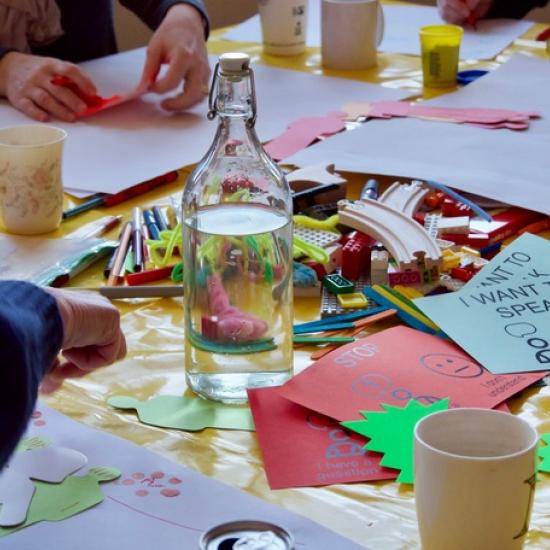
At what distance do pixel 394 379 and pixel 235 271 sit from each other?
0.16 m

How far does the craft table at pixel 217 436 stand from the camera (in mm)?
655

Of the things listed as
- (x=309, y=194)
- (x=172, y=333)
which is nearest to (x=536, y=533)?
(x=172, y=333)

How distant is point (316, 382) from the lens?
0.81 m

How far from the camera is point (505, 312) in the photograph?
3.01 ft

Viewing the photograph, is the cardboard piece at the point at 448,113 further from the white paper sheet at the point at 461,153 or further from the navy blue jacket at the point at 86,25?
the navy blue jacket at the point at 86,25

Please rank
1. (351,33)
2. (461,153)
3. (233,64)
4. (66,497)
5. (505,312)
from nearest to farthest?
(66,497) → (233,64) → (505,312) → (461,153) → (351,33)

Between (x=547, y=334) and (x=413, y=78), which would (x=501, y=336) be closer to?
(x=547, y=334)

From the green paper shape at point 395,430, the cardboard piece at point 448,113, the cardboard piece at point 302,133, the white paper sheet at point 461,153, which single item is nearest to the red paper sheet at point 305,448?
the green paper shape at point 395,430

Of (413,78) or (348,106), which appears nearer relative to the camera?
(348,106)

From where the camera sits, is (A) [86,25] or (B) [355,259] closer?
(B) [355,259]

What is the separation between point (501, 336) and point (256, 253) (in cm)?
23

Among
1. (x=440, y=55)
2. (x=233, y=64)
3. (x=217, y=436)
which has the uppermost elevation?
(x=233, y=64)

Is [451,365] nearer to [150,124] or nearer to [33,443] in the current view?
[33,443]

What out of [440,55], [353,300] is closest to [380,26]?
[440,55]
